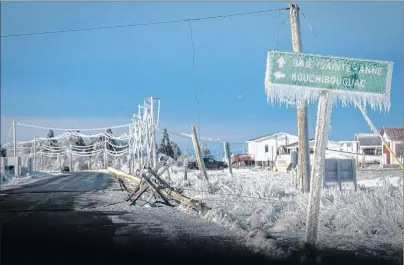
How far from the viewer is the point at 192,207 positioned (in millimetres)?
14156

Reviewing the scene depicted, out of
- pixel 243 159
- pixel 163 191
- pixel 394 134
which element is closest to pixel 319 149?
pixel 163 191

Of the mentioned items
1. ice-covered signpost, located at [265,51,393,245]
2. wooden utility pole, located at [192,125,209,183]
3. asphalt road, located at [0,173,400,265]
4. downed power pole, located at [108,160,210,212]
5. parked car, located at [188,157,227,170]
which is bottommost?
parked car, located at [188,157,227,170]

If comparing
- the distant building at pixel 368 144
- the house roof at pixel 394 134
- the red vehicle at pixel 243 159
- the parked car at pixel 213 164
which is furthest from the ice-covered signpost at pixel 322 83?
the red vehicle at pixel 243 159

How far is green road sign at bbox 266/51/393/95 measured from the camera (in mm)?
8453

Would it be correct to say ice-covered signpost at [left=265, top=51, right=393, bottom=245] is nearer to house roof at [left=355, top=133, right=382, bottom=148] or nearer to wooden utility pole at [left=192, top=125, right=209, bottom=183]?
wooden utility pole at [left=192, top=125, right=209, bottom=183]

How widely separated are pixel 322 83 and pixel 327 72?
189mm

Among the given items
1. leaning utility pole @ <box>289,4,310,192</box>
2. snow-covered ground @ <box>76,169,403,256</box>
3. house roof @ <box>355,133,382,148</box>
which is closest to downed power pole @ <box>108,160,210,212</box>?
snow-covered ground @ <box>76,169,403,256</box>

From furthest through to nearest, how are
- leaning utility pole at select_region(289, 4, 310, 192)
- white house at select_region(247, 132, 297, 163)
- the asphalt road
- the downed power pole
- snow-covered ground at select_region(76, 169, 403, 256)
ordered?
1. white house at select_region(247, 132, 297, 163)
2. leaning utility pole at select_region(289, 4, 310, 192)
3. the downed power pole
4. snow-covered ground at select_region(76, 169, 403, 256)
5. the asphalt road

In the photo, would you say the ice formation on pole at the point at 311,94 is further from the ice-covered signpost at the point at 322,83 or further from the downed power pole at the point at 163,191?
the downed power pole at the point at 163,191

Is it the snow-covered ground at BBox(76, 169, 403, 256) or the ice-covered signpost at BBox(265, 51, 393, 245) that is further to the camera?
the snow-covered ground at BBox(76, 169, 403, 256)

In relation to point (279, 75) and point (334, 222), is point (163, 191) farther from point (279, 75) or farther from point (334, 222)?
point (279, 75)

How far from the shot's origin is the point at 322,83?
337 inches

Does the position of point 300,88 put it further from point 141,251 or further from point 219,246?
point 141,251

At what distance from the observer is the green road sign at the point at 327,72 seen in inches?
333
